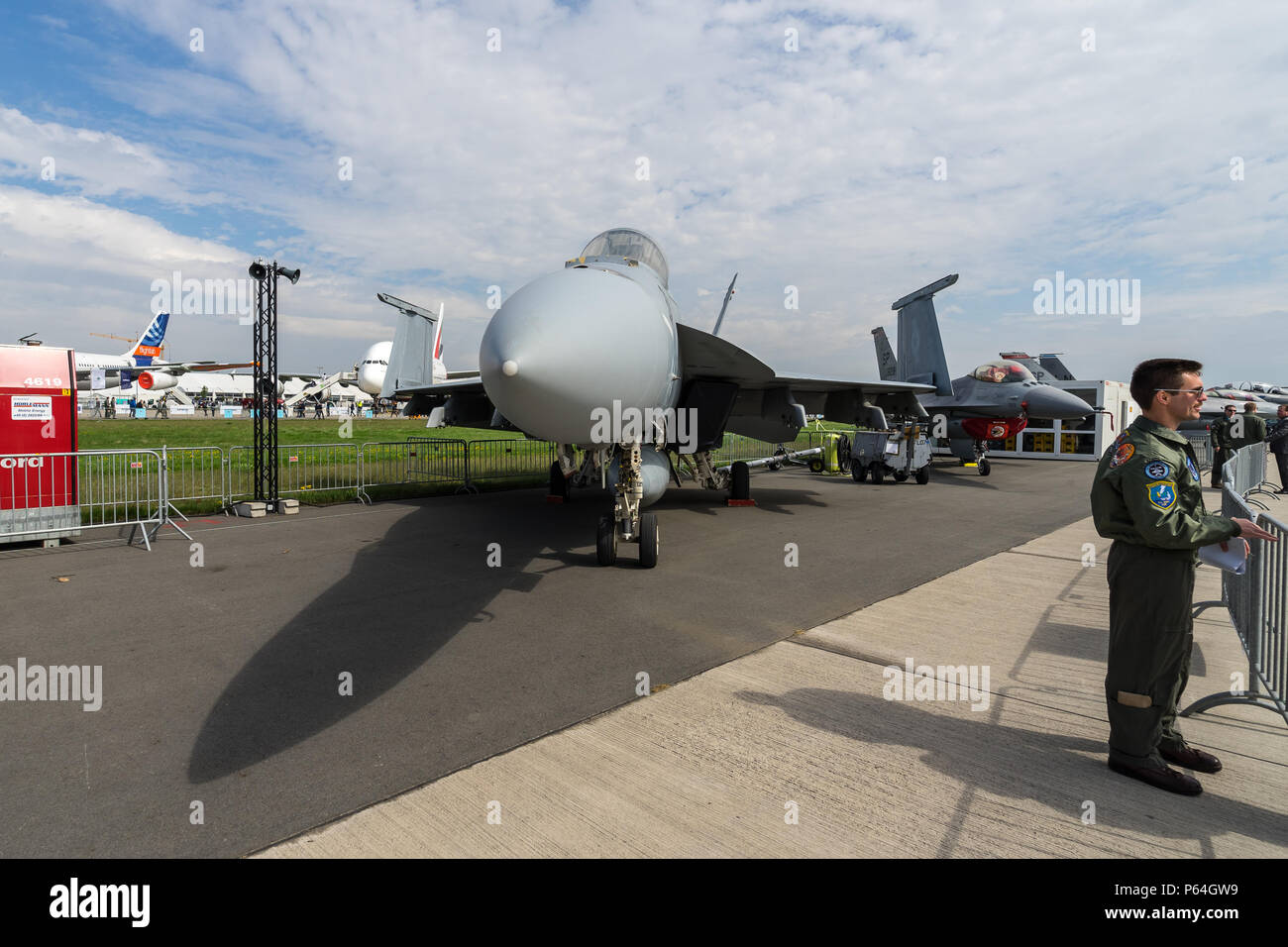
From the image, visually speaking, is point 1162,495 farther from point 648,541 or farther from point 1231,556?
point 648,541

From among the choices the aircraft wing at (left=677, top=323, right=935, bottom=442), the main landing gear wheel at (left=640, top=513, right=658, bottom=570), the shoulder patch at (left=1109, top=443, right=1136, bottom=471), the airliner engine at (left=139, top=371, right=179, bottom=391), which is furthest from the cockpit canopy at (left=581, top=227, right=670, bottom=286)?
the airliner engine at (left=139, top=371, right=179, bottom=391)

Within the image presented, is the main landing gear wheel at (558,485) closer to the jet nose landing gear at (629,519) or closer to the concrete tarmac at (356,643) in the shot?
the concrete tarmac at (356,643)

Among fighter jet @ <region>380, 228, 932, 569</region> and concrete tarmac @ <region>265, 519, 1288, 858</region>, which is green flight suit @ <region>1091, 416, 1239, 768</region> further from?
fighter jet @ <region>380, 228, 932, 569</region>

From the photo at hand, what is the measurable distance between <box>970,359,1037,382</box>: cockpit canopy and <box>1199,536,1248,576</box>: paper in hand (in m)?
18.1

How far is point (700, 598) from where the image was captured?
6219 millimetres

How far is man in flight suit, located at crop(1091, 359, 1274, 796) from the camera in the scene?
9.46 ft

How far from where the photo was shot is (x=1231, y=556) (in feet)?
10.1

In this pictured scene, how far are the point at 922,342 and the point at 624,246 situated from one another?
42.0 ft

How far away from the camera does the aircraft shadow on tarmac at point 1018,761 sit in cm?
280

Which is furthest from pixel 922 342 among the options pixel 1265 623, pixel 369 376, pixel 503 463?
pixel 369 376

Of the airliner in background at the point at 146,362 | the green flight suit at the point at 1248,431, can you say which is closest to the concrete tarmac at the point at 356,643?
the green flight suit at the point at 1248,431

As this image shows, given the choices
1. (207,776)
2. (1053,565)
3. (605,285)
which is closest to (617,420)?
(605,285)

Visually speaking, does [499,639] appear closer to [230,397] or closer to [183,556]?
[183,556]
